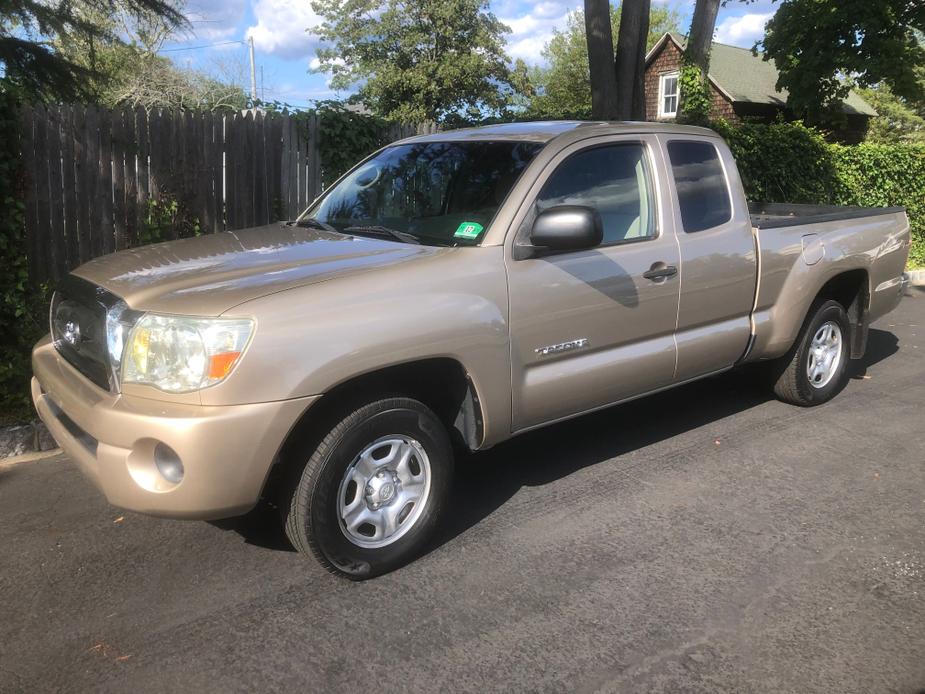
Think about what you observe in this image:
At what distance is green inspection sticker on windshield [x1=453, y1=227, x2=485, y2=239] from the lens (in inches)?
151

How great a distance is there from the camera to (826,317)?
19.0ft

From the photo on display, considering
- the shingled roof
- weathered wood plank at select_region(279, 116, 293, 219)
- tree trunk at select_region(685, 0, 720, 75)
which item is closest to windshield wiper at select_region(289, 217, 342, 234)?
weathered wood plank at select_region(279, 116, 293, 219)

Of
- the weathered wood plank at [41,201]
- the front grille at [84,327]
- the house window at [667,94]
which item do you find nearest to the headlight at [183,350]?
the front grille at [84,327]

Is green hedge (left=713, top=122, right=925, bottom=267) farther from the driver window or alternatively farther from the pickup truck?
the driver window

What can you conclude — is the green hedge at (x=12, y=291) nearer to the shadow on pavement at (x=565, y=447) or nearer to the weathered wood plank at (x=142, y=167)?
the weathered wood plank at (x=142, y=167)

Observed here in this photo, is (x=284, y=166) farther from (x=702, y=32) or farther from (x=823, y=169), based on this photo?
(x=823, y=169)

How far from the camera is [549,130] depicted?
4395mm

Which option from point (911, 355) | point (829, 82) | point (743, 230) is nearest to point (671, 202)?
point (743, 230)

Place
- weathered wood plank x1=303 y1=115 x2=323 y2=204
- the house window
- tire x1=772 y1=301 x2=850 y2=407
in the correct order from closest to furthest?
tire x1=772 y1=301 x2=850 y2=407, weathered wood plank x1=303 y1=115 x2=323 y2=204, the house window

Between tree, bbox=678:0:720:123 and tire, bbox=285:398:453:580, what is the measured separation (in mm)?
10618

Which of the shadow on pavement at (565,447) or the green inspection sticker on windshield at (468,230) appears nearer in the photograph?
the green inspection sticker on windshield at (468,230)

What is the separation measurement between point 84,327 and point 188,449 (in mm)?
955

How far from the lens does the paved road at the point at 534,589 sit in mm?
2920

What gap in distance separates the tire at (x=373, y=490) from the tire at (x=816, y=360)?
123 inches
